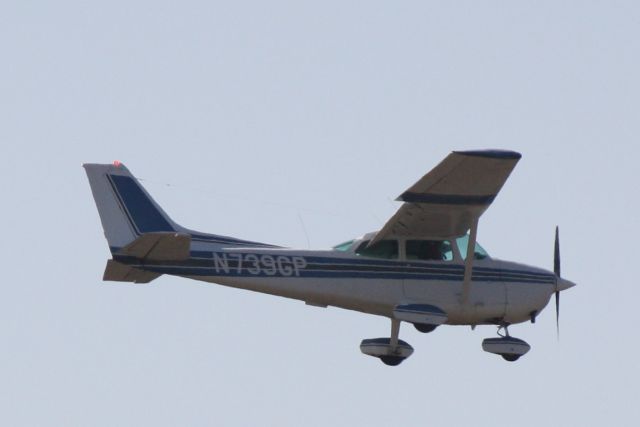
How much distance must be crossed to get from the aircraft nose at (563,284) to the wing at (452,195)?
6.42ft

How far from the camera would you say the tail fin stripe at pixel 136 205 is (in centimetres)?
2955

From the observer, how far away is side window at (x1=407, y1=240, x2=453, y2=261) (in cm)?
3006

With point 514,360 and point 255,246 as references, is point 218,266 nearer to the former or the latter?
point 255,246

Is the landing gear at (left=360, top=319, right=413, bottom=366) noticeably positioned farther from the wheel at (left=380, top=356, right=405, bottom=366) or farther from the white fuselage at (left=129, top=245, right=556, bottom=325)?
the white fuselage at (left=129, top=245, right=556, bottom=325)

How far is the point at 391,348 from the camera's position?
30.1m

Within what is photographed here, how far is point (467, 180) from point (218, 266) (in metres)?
3.64

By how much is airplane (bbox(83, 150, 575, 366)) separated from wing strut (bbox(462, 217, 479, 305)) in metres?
0.01

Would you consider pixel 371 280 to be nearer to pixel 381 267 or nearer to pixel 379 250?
pixel 381 267

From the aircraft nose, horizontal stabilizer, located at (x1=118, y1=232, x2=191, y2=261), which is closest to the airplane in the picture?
horizontal stabilizer, located at (x1=118, y1=232, x2=191, y2=261)

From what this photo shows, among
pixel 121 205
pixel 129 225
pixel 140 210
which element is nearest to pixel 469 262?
pixel 140 210

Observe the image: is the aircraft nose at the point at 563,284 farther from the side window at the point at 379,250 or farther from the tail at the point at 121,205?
the tail at the point at 121,205

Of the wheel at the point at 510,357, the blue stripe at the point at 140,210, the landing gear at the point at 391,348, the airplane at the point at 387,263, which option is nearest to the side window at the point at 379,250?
the airplane at the point at 387,263

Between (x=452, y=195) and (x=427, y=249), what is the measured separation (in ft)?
4.92

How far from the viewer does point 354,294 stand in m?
29.6
